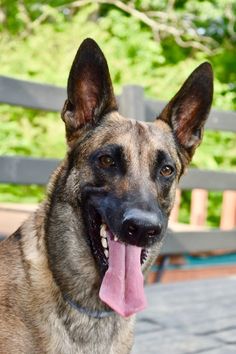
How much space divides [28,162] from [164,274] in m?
2.00

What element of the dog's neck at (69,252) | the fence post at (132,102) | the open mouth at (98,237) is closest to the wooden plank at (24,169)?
the fence post at (132,102)

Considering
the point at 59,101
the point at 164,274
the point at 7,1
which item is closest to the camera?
the point at 59,101

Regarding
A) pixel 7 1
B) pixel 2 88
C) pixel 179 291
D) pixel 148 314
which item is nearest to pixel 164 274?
pixel 179 291

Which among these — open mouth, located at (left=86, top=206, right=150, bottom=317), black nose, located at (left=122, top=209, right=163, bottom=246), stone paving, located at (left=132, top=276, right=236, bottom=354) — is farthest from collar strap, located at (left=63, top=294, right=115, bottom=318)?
stone paving, located at (left=132, top=276, right=236, bottom=354)

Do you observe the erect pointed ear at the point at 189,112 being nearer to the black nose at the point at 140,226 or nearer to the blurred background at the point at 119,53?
the black nose at the point at 140,226

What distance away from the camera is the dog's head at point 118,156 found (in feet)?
8.05

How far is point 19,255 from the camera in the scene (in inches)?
104

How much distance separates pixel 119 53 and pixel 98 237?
26.6 ft

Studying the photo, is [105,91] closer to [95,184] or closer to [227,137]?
[95,184]

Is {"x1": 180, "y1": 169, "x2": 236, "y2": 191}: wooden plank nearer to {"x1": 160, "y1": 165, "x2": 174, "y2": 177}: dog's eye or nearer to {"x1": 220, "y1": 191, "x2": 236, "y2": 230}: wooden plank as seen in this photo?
{"x1": 220, "y1": 191, "x2": 236, "y2": 230}: wooden plank

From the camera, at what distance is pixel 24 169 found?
4.54 meters

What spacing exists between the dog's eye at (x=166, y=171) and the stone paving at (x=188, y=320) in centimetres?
107

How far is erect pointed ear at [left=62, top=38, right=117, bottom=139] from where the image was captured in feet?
8.91

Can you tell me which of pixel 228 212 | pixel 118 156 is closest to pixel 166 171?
pixel 118 156
